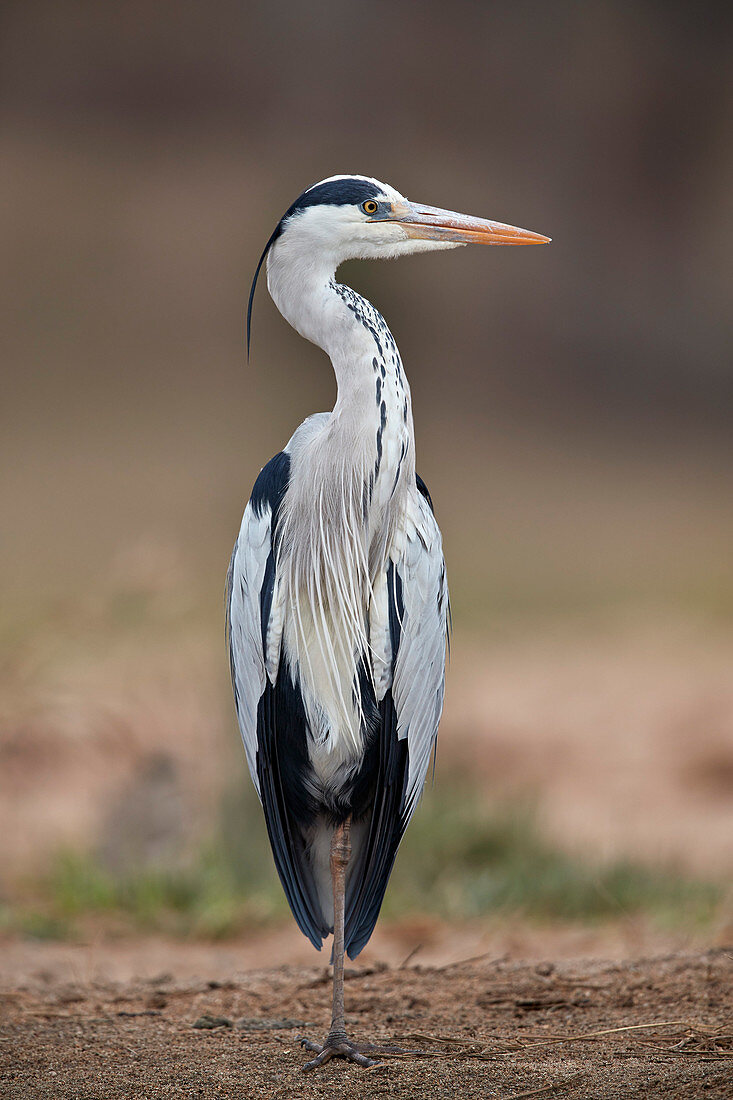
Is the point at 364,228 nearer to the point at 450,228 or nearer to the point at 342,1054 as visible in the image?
the point at 450,228

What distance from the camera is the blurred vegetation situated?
2857 mm

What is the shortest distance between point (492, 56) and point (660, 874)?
8802mm

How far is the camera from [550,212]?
10039 mm

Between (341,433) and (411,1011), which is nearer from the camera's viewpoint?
(341,433)

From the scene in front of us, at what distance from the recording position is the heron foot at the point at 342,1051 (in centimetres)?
165

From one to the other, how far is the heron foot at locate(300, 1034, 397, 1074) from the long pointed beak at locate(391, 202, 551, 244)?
1251 millimetres

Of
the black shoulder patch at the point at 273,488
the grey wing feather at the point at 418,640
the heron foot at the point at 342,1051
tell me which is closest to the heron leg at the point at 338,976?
the heron foot at the point at 342,1051

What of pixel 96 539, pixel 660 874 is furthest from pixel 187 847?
pixel 96 539

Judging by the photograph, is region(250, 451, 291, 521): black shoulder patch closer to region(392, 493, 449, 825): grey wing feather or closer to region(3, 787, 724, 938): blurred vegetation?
region(392, 493, 449, 825): grey wing feather

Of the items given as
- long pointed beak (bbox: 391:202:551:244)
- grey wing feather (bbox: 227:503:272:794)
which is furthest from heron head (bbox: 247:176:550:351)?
grey wing feather (bbox: 227:503:272:794)

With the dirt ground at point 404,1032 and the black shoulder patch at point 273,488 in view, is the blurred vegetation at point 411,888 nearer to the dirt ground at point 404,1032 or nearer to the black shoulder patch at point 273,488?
the dirt ground at point 404,1032

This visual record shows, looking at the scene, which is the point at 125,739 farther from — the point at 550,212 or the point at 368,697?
the point at 550,212

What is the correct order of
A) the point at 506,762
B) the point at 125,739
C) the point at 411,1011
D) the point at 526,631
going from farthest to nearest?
the point at 526,631, the point at 506,762, the point at 125,739, the point at 411,1011

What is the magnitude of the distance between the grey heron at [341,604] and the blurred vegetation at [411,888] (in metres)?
1.08
